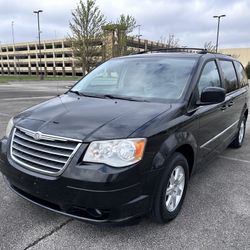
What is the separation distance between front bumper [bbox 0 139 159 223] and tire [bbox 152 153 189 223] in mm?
155

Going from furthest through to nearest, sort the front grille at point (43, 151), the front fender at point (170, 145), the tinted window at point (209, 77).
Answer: the tinted window at point (209, 77) < the front fender at point (170, 145) < the front grille at point (43, 151)

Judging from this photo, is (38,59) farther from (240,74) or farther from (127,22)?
(240,74)

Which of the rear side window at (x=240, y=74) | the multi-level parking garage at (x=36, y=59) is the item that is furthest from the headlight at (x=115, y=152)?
the multi-level parking garage at (x=36, y=59)

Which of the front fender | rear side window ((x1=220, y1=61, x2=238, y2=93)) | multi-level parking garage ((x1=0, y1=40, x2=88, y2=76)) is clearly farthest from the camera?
multi-level parking garage ((x1=0, y1=40, x2=88, y2=76))

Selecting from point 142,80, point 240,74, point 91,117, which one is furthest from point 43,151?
point 240,74

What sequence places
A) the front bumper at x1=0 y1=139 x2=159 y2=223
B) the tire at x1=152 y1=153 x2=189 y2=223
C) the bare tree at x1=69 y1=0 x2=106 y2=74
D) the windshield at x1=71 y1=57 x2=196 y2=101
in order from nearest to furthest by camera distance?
the front bumper at x1=0 y1=139 x2=159 y2=223
the tire at x1=152 y1=153 x2=189 y2=223
the windshield at x1=71 y1=57 x2=196 y2=101
the bare tree at x1=69 y1=0 x2=106 y2=74

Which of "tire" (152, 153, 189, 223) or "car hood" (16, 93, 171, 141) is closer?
"car hood" (16, 93, 171, 141)

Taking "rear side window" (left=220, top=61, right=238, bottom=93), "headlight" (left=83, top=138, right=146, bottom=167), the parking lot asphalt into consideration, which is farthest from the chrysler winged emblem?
"rear side window" (left=220, top=61, right=238, bottom=93)

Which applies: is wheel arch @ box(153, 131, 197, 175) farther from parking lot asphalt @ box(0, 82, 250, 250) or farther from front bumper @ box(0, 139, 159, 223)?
parking lot asphalt @ box(0, 82, 250, 250)

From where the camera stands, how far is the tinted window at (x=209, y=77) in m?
3.55

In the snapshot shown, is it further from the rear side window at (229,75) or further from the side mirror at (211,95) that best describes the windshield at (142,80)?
the rear side window at (229,75)

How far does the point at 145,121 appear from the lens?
8.59ft

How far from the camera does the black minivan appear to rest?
2381 millimetres

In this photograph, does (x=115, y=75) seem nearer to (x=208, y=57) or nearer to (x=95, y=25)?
(x=208, y=57)
